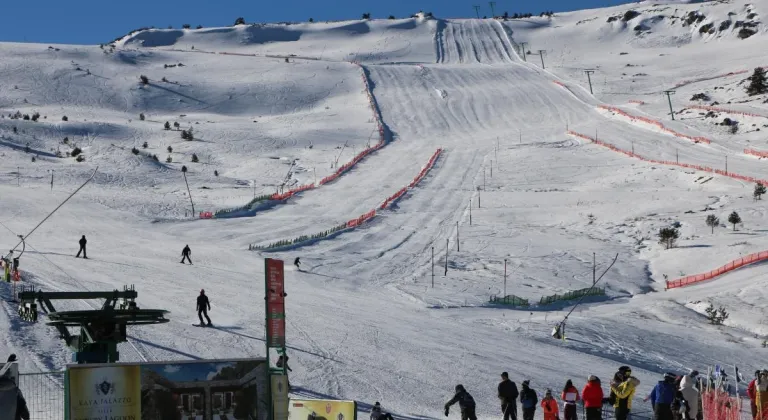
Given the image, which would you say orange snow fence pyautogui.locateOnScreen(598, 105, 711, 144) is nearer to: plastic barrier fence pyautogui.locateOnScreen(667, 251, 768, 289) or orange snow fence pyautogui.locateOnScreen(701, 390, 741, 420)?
plastic barrier fence pyautogui.locateOnScreen(667, 251, 768, 289)

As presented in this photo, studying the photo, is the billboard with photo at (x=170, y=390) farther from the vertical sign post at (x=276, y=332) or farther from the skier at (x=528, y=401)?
the skier at (x=528, y=401)

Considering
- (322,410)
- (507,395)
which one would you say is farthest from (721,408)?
(322,410)

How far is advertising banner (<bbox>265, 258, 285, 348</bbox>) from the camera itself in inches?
401

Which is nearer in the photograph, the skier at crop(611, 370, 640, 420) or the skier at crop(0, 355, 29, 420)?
the skier at crop(0, 355, 29, 420)

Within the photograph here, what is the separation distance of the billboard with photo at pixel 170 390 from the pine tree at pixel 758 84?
74.1 metres

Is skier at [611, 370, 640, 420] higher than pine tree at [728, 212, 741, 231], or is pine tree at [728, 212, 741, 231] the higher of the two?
pine tree at [728, 212, 741, 231]

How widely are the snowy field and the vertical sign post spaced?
815cm

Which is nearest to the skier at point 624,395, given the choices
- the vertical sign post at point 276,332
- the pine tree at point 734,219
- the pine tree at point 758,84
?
the vertical sign post at point 276,332

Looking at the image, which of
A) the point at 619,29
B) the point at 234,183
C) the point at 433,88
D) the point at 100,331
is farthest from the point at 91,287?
the point at 619,29

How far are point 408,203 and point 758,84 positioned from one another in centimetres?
3893

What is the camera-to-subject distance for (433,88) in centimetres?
9556

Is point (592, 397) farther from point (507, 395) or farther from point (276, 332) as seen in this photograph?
point (276, 332)

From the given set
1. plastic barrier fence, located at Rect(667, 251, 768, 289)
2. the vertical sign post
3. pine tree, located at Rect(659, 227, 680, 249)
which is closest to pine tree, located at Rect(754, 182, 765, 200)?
pine tree, located at Rect(659, 227, 680, 249)

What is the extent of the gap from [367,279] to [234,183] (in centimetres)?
2297
